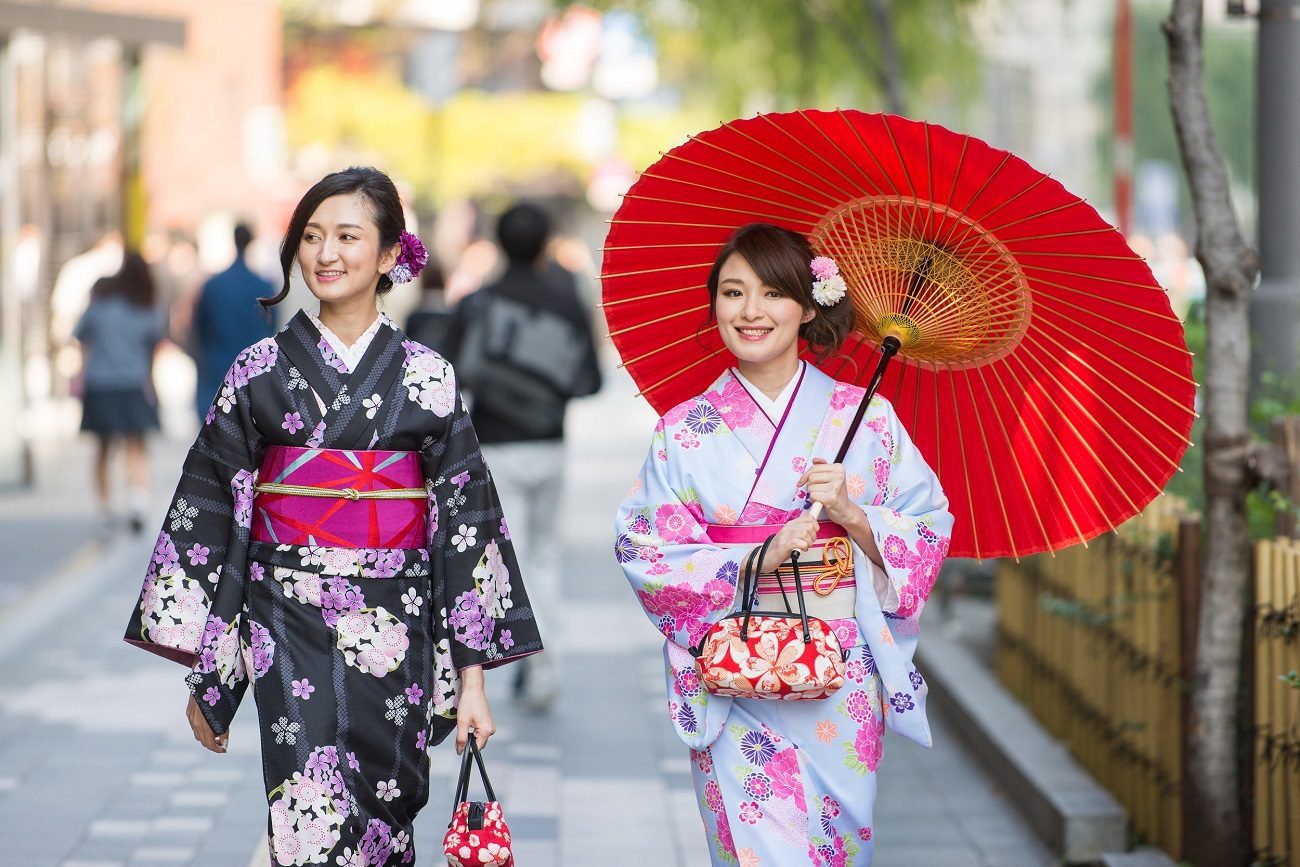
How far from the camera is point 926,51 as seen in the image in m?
12.5

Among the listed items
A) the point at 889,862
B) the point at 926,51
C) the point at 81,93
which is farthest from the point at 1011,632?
the point at 81,93

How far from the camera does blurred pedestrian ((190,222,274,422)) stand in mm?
11531

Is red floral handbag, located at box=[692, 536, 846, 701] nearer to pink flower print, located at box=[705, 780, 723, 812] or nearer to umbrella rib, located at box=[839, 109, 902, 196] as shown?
pink flower print, located at box=[705, 780, 723, 812]

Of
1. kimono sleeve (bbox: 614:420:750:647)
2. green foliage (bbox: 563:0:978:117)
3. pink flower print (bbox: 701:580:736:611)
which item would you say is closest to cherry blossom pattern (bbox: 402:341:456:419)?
kimono sleeve (bbox: 614:420:750:647)

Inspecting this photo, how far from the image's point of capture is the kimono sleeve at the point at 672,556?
12.2ft

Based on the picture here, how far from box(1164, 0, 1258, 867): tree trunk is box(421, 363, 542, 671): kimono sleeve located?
205 cm

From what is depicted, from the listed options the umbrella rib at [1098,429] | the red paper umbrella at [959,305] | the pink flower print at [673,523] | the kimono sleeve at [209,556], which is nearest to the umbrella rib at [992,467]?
the red paper umbrella at [959,305]

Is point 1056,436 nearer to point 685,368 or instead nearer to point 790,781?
point 685,368

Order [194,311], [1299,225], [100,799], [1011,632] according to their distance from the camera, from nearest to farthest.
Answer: [1299,225]
[100,799]
[1011,632]
[194,311]

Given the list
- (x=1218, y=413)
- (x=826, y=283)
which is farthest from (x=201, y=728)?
(x=1218, y=413)

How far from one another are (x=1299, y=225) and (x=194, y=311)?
26.2ft

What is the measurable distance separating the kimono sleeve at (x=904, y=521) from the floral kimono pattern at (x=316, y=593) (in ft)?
2.72

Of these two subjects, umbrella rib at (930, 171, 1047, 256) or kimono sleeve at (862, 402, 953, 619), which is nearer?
umbrella rib at (930, 171, 1047, 256)

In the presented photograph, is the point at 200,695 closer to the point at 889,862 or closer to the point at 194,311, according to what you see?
the point at 889,862
